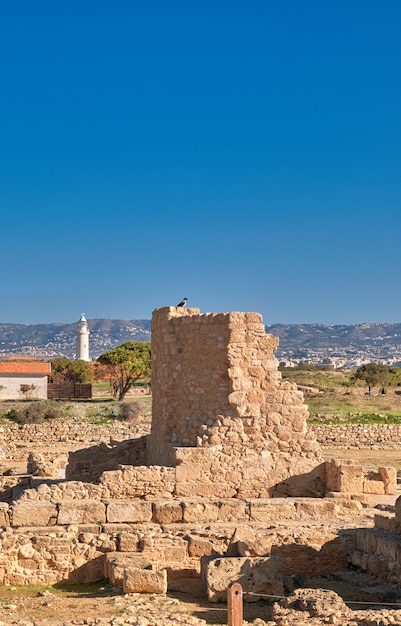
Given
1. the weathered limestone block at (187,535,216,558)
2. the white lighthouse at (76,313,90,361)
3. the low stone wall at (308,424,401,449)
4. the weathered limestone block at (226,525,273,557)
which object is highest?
the white lighthouse at (76,313,90,361)

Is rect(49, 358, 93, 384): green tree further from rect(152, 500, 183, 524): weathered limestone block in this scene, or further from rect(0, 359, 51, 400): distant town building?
rect(152, 500, 183, 524): weathered limestone block

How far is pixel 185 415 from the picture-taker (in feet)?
37.1

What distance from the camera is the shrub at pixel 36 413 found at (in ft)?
113

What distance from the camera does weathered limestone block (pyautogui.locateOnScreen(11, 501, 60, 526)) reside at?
9.27 metres

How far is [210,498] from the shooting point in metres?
10.3

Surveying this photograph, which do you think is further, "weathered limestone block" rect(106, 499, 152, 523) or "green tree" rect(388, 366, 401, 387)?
"green tree" rect(388, 366, 401, 387)

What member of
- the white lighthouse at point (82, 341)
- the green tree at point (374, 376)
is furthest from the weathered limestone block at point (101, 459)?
the white lighthouse at point (82, 341)

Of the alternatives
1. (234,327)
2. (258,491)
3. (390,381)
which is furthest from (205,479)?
(390,381)

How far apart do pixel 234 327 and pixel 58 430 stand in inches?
839

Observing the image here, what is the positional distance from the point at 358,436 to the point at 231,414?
62.9ft

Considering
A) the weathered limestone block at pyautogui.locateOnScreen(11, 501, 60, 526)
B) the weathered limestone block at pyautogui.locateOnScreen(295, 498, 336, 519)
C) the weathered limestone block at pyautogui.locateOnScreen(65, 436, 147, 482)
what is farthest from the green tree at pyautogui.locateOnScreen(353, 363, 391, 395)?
the weathered limestone block at pyautogui.locateOnScreen(11, 501, 60, 526)

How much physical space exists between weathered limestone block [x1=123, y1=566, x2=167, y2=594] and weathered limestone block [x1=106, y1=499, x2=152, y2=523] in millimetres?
1437

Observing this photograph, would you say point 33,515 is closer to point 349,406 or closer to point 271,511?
point 271,511

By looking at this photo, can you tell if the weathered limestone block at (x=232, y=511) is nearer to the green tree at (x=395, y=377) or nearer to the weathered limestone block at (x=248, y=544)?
the weathered limestone block at (x=248, y=544)
